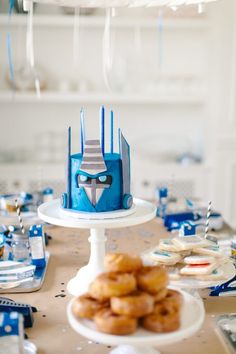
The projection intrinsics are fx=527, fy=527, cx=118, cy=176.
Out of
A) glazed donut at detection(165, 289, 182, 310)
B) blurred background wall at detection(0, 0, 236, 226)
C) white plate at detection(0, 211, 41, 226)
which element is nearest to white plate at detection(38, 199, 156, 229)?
glazed donut at detection(165, 289, 182, 310)

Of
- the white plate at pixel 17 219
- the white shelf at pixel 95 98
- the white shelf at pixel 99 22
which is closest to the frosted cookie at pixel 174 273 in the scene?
the white plate at pixel 17 219

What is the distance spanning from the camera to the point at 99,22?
3.55 m

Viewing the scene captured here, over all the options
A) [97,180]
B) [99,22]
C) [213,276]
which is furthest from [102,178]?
[99,22]

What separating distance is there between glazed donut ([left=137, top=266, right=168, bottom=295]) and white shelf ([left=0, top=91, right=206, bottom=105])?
105 inches

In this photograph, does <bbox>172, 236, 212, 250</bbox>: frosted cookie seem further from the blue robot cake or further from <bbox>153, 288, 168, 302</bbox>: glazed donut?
<bbox>153, 288, 168, 302</bbox>: glazed donut

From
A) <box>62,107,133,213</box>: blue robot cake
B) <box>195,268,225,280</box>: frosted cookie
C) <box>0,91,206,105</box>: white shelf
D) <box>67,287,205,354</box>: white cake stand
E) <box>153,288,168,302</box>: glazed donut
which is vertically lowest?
<box>195,268,225,280</box>: frosted cookie

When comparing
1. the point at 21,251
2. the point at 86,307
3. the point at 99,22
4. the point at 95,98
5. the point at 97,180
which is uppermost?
the point at 99,22

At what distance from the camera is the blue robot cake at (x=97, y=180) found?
55.0 inches

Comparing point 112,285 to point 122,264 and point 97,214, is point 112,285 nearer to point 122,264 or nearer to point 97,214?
point 122,264

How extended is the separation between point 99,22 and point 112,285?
287 cm

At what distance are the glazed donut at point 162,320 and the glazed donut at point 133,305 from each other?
15mm

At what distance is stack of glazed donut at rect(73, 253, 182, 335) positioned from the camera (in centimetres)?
95

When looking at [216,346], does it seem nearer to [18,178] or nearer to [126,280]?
[126,280]

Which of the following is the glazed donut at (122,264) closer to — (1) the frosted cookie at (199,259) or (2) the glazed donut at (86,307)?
(2) the glazed donut at (86,307)
